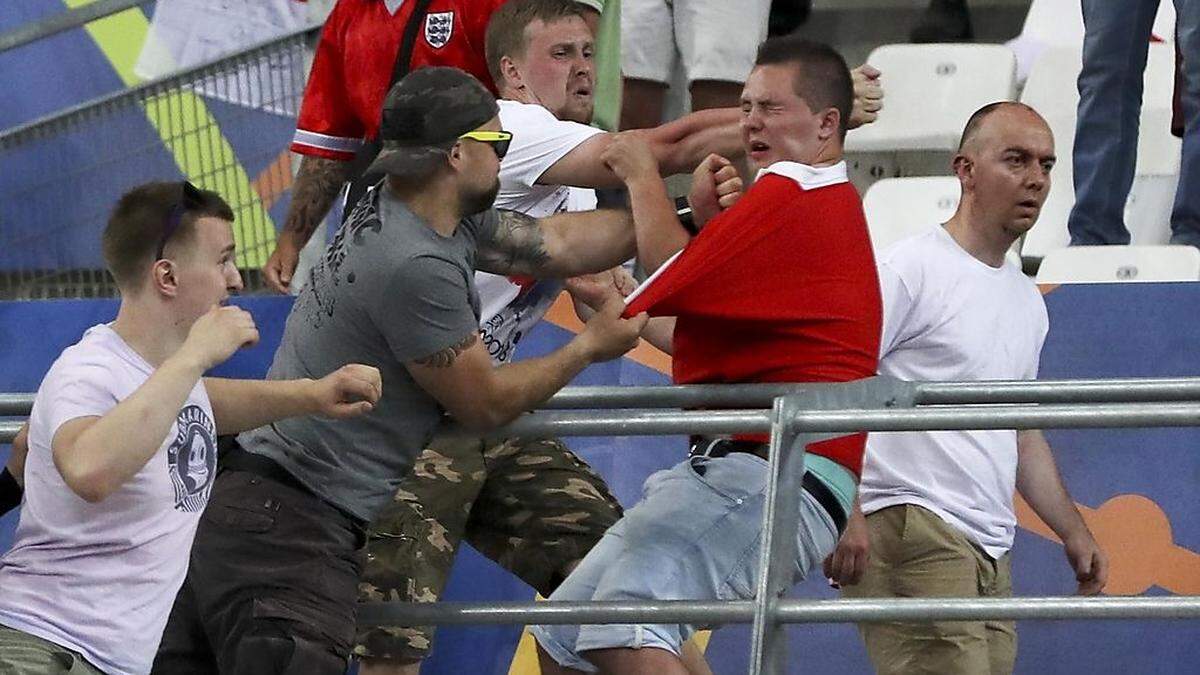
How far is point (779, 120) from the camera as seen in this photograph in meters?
3.74

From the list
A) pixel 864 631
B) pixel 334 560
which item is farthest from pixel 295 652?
pixel 864 631

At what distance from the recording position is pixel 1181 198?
5602 millimetres

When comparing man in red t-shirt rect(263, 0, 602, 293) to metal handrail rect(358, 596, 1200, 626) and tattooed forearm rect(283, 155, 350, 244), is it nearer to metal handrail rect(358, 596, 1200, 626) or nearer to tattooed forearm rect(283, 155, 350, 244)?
tattooed forearm rect(283, 155, 350, 244)

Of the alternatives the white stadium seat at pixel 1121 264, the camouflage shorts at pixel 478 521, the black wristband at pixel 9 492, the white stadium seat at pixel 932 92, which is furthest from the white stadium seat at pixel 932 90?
the black wristband at pixel 9 492

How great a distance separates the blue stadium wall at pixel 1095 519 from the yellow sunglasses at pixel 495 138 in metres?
1.38

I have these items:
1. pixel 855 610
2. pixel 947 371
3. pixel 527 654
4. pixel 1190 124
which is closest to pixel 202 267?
pixel 855 610

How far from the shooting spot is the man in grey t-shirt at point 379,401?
133 inches

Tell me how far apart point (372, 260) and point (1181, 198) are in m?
2.91

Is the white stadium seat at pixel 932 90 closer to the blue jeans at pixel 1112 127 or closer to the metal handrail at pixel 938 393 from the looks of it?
the blue jeans at pixel 1112 127

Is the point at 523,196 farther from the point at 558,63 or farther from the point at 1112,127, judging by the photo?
the point at 1112,127

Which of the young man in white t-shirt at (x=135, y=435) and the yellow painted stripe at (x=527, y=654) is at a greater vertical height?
the young man in white t-shirt at (x=135, y=435)

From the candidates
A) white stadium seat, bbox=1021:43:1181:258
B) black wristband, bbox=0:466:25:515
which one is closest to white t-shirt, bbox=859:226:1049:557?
black wristband, bbox=0:466:25:515

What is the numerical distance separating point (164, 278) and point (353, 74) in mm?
1557

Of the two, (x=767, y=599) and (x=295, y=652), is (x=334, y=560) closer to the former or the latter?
(x=295, y=652)
